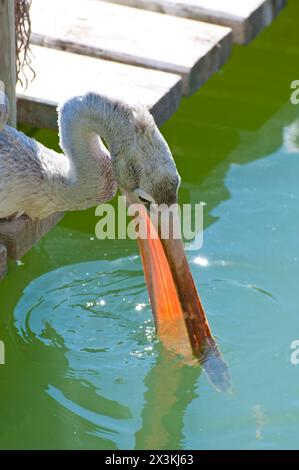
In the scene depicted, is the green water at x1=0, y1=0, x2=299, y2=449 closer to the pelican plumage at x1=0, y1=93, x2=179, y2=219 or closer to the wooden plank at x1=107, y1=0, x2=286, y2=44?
the wooden plank at x1=107, y1=0, x2=286, y2=44

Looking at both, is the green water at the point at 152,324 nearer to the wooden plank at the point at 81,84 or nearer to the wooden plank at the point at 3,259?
the wooden plank at the point at 3,259

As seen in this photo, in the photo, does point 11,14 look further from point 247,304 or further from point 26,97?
point 247,304

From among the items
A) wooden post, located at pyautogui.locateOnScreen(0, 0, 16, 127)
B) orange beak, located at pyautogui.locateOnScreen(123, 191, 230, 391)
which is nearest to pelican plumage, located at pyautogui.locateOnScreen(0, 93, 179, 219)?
orange beak, located at pyautogui.locateOnScreen(123, 191, 230, 391)

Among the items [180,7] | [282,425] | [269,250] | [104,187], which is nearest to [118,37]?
[180,7]

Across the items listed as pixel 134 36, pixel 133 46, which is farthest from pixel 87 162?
pixel 134 36

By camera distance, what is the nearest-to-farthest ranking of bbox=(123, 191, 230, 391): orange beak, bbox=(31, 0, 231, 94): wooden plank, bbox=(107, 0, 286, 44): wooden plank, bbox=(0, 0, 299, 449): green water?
bbox=(123, 191, 230, 391): orange beak → bbox=(0, 0, 299, 449): green water → bbox=(31, 0, 231, 94): wooden plank → bbox=(107, 0, 286, 44): wooden plank

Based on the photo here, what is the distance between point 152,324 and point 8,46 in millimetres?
1459

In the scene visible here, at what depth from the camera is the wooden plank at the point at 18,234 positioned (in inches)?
209

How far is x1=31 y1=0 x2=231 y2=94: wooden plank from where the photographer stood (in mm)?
6660

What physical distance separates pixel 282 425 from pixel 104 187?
129cm

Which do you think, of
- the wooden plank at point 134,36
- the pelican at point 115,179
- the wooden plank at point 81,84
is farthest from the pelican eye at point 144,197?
the wooden plank at point 134,36

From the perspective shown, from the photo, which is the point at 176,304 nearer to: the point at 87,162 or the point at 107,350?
the point at 107,350

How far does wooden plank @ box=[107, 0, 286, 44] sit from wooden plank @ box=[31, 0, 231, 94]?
12 cm

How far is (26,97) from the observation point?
20.1 ft
